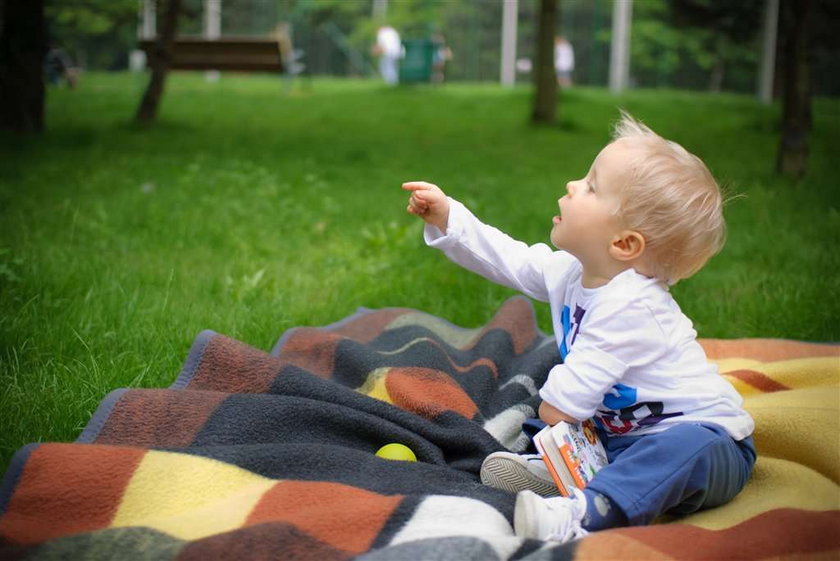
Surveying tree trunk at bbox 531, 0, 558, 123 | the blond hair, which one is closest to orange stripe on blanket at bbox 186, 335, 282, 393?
the blond hair

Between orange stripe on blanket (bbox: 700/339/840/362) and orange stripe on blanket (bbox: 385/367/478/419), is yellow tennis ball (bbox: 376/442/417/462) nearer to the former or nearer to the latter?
orange stripe on blanket (bbox: 385/367/478/419)

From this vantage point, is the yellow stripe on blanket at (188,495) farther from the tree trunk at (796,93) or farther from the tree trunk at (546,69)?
the tree trunk at (546,69)

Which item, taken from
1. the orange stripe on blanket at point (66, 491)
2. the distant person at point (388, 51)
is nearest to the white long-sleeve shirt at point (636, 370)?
the orange stripe on blanket at point (66, 491)

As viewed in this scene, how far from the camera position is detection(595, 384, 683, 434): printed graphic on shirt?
2209mm

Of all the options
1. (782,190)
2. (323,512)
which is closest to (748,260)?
(782,190)

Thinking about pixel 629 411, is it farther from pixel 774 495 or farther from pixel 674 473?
pixel 774 495

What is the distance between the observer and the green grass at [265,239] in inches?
120

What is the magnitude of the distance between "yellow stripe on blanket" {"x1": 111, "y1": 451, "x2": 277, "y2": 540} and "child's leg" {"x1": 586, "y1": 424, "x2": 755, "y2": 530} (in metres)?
0.76

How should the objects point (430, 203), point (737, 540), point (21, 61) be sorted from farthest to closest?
point (21, 61), point (430, 203), point (737, 540)

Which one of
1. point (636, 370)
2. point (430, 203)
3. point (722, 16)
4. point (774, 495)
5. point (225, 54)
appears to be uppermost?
point (722, 16)

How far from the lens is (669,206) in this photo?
2189 mm

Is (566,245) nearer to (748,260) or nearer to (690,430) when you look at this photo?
(690,430)

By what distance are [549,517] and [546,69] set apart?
335 inches

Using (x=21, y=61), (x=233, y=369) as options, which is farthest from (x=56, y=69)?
(x=233, y=369)
